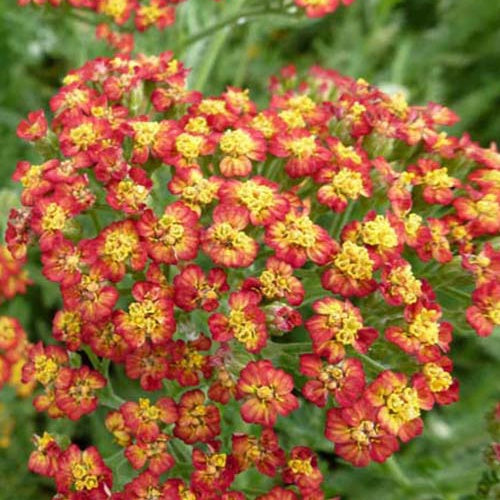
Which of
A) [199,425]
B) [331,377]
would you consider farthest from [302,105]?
[199,425]

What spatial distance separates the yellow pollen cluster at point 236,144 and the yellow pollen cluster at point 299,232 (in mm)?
251

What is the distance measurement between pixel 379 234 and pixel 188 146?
1.91 feet

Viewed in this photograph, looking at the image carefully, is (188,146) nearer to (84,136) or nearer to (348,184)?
(84,136)

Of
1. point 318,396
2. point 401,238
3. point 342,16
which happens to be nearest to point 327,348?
point 318,396

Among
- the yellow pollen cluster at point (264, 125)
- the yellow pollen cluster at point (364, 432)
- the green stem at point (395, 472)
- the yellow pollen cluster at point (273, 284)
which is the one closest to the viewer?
the yellow pollen cluster at point (364, 432)

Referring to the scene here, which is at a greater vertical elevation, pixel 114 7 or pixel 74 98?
pixel 114 7

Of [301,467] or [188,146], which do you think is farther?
[188,146]

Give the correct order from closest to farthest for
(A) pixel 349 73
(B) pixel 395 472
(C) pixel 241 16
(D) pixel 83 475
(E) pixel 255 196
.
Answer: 1. (D) pixel 83 475
2. (E) pixel 255 196
3. (B) pixel 395 472
4. (C) pixel 241 16
5. (A) pixel 349 73

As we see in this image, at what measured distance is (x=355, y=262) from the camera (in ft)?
7.00

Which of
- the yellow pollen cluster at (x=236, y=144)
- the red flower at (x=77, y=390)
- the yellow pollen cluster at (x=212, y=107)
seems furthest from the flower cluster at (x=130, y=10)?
the red flower at (x=77, y=390)

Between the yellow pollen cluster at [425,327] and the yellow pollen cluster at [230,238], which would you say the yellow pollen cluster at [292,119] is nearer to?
the yellow pollen cluster at [230,238]

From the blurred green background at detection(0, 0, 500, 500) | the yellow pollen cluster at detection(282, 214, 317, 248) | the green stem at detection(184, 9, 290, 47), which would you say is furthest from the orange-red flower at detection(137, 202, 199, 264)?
the green stem at detection(184, 9, 290, 47)

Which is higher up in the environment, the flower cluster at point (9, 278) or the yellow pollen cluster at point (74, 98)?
the yellow pollen cluster at point (74, 98)

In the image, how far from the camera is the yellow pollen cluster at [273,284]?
2.10 m
